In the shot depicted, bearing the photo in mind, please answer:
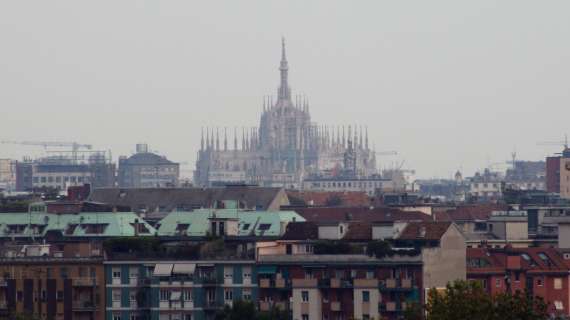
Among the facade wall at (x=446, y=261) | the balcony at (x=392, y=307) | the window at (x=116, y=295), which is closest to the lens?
the balcony at (x=392, y=307)

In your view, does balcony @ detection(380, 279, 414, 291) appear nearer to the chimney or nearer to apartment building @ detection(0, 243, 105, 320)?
the chimney

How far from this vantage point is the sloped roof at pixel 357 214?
124375mm

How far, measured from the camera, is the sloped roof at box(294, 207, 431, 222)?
12438cm

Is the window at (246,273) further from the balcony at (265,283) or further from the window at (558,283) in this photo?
the window at (558,283)

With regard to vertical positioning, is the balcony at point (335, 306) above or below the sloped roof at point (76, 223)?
below

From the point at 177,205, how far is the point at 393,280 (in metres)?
59.6

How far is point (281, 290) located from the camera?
9544 centimetres

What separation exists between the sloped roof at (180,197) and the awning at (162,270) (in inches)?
2036

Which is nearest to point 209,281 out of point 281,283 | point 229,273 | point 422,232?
point 229,273

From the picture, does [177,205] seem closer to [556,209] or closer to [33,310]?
[556,209]

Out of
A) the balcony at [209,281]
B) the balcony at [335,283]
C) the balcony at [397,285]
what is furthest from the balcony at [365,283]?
the balcony at [209,281]

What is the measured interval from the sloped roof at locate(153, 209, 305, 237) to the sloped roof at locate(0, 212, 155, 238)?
964mm

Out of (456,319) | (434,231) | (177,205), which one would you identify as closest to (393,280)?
(434,231)

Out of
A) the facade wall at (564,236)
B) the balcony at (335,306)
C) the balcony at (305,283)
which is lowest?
the balcony at (335,306)
